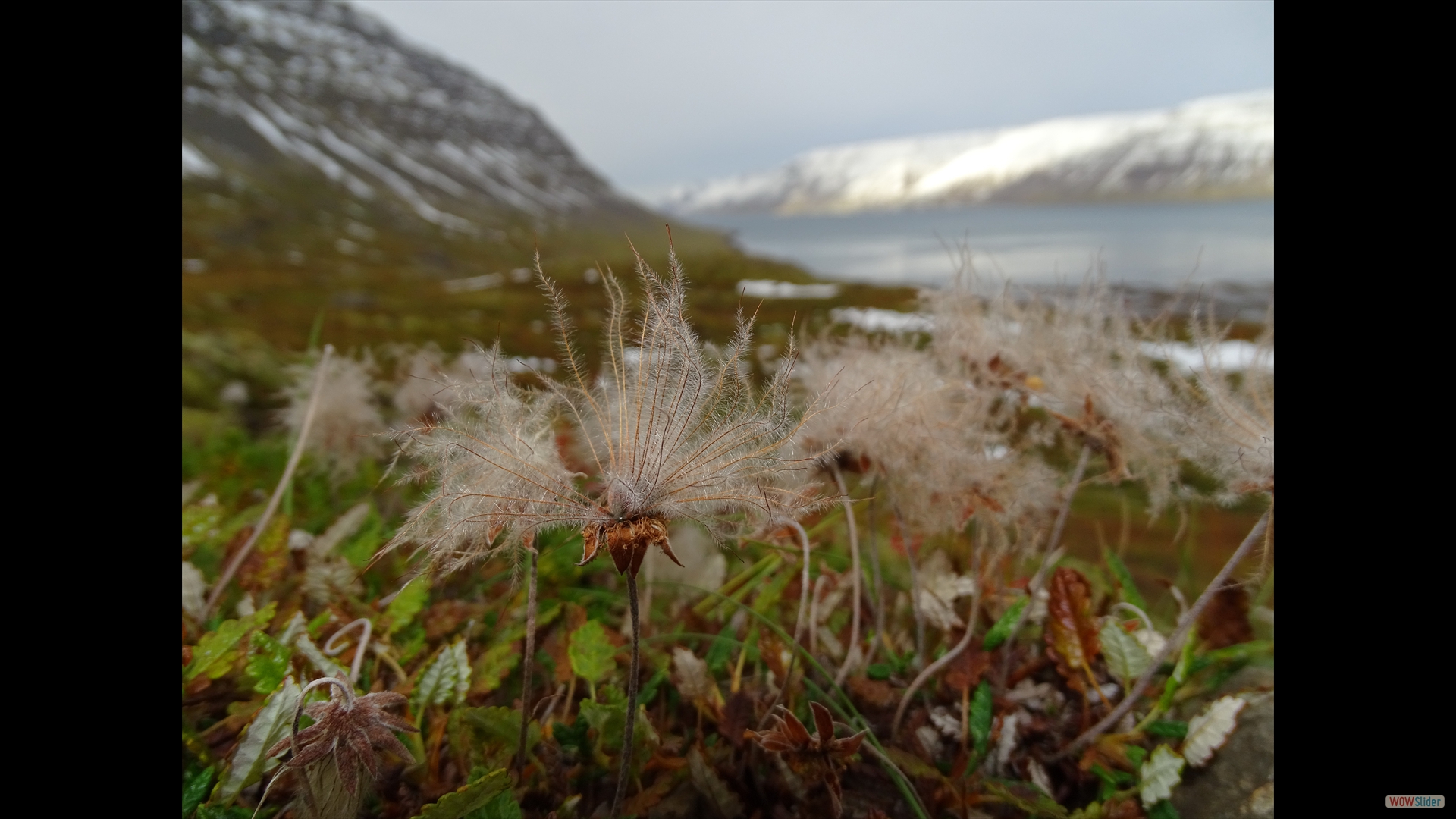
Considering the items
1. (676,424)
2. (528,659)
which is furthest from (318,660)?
(676,424)

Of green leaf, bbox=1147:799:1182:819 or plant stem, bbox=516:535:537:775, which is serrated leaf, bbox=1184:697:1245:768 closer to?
green leaf, bbox=1147:799:1182:819

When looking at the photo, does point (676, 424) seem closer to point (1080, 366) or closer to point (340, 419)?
point (1080, 366)

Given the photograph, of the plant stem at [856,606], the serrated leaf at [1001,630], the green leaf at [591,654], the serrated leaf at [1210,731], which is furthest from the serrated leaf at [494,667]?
the serrated leaf at [1210,731]

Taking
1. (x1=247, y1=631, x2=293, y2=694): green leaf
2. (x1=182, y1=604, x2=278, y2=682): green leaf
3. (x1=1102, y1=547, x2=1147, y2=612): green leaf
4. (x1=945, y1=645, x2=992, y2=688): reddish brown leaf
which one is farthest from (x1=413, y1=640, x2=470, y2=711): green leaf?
(x1=1102, y1=547, x2=1147, y2=612): green leaf

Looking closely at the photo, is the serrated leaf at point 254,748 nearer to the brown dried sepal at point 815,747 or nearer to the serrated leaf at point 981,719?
the brown dried sepal at point 815,747
